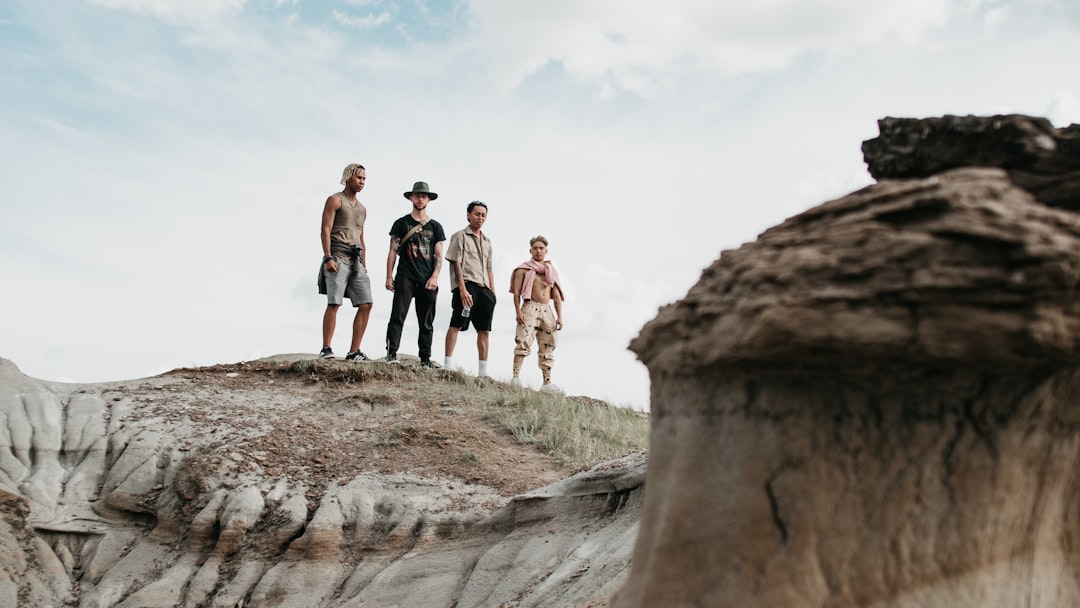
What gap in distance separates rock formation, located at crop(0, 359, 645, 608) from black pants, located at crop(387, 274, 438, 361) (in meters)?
1.24

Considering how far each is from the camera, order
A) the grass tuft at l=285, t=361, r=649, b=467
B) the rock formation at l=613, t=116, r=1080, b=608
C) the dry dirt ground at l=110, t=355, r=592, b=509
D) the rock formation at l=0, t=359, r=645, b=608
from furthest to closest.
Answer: the grass tuft at l=285, t=361, r=649, b=467 → the dry dirt ground at l=110, t=355, r=592, b=509 → the rock formation at l=0, t=359, r=645, b=608 → the rock formation at l=613, t=116, r=1080, b=608

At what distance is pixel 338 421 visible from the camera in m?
8.22

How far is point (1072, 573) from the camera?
2715 millimetres

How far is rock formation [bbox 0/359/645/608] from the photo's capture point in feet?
19.0

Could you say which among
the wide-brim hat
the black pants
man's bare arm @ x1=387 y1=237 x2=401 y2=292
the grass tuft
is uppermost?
the wide-brim hat

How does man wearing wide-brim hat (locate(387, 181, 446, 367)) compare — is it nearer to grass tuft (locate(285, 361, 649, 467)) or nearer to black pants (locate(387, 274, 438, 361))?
black pants (locate(387, 274, 438, 361))

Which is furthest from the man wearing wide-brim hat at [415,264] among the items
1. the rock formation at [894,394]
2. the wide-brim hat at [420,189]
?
the rock formation at [894,394]

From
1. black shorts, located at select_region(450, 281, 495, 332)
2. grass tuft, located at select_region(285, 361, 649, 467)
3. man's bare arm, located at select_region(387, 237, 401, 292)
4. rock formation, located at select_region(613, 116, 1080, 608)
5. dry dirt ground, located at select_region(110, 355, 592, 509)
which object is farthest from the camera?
black shorts, located at select_region(450, 281, 495, 332)

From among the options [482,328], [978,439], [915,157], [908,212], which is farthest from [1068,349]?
[482,328]

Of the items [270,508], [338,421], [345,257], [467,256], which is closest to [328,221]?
[345,257]

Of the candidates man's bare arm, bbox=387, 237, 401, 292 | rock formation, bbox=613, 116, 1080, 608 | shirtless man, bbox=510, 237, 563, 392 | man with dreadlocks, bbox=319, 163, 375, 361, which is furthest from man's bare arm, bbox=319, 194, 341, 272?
rock formation, bbox=613, 116, 1080, 608

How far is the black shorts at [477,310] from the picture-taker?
1038 cm

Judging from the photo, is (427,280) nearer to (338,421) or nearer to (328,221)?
(328,221)

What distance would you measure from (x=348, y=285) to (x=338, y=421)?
1.82 meters
